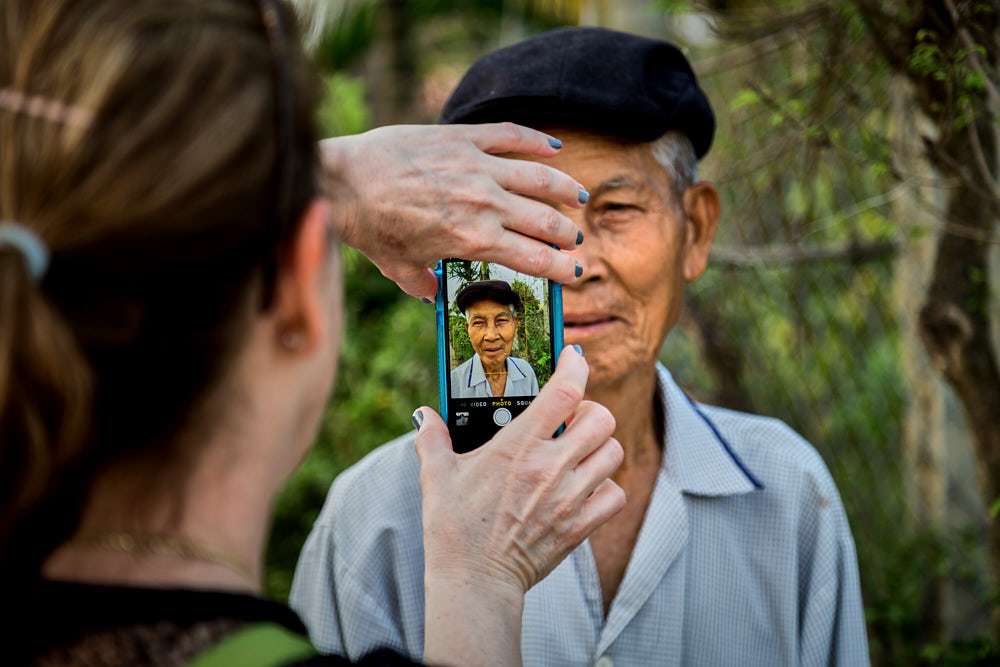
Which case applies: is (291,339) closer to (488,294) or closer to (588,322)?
(488,294)

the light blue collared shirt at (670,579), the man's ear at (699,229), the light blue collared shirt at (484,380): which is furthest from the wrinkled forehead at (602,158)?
the light blue collared shirt at (670,579)

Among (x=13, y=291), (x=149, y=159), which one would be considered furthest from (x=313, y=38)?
(x=13, y=291)

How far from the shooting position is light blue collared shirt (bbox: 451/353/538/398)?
5.74 ft

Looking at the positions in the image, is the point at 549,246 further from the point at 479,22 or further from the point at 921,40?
the point at 479,22

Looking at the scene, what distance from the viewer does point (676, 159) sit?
2.24 metres

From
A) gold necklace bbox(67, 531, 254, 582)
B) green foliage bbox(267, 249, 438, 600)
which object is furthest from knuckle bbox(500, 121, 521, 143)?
green foliage bbox(267, 249, 438, 600)

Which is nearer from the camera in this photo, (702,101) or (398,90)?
(702,101)

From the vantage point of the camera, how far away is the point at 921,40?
2004 mm

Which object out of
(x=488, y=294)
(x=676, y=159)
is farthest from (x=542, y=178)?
(x=676, y=159)

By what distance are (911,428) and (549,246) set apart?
273 cm

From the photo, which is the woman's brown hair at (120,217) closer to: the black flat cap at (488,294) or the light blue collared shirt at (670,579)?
the black flat cap at (488,294)

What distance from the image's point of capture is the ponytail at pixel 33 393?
2.72 feet

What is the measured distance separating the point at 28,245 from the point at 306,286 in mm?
313

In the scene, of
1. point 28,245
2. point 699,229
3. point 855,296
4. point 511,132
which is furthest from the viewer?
point 855,296
